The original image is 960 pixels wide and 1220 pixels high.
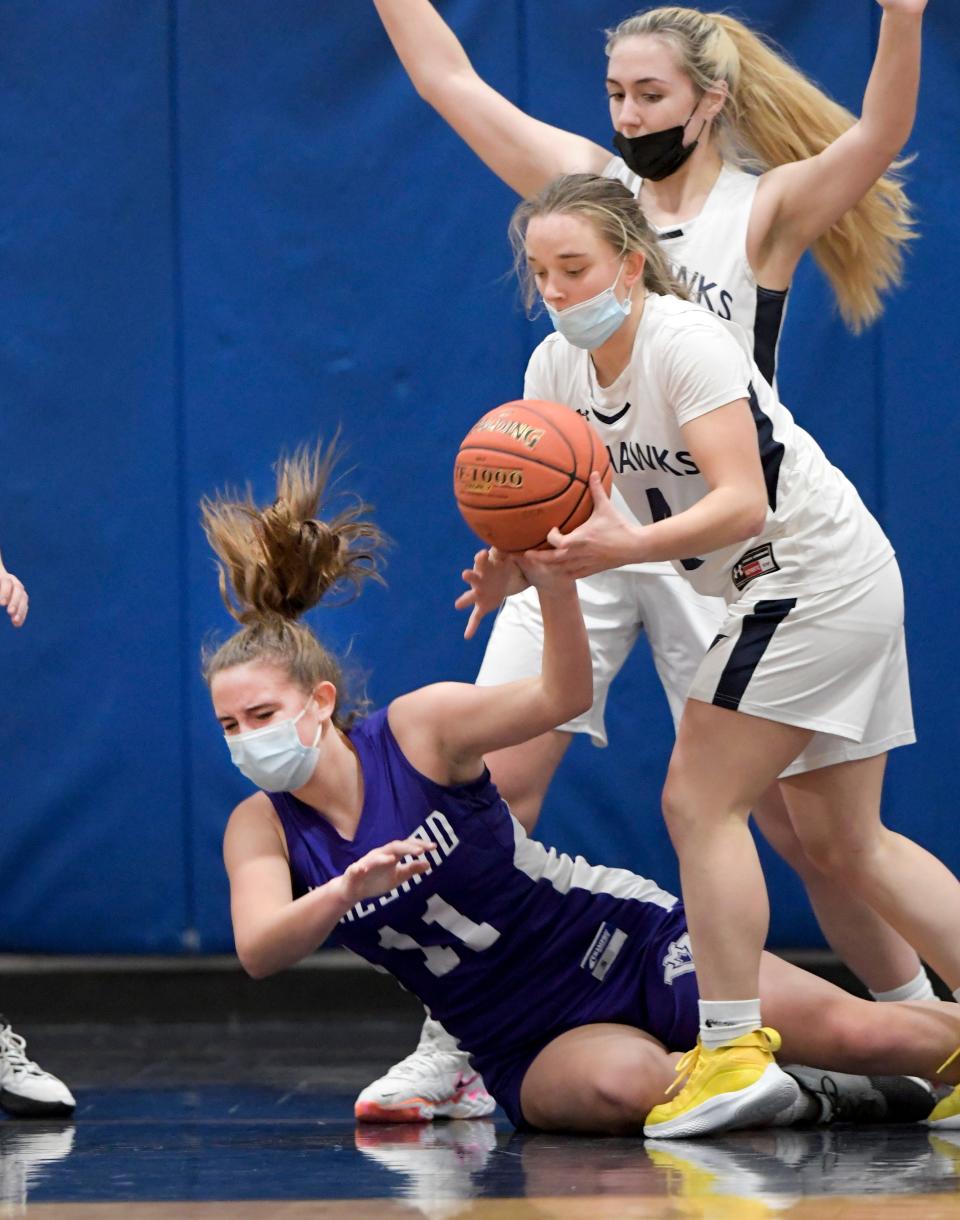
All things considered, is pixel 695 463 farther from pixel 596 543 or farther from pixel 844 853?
pixel 844 853

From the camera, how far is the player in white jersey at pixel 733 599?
2961 millimetres

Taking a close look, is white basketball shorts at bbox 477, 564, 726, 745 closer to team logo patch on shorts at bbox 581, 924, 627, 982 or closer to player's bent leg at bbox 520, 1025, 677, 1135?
team logo patch on shorts at bbox 581, 924, 627, 982

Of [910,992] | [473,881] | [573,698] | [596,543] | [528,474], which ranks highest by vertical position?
[528,474]

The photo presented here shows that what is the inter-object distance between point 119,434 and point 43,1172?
91.3 inches

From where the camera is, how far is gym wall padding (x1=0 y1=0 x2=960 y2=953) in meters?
4.70

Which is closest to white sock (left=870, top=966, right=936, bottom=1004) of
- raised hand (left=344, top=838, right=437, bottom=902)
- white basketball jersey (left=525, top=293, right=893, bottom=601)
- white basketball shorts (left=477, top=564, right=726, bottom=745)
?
white basketball shorts (left=477, top=564, right=726, bottom=745)

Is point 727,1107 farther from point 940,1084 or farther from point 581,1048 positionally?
point 940,1084

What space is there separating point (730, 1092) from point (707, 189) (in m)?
1.63

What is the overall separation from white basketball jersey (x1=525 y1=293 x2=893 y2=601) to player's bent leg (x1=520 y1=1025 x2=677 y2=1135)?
2.56 ft

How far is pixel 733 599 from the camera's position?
10.5 ft

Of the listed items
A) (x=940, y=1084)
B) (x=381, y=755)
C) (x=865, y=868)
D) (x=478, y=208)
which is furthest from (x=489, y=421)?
→ (x=478, y=208)

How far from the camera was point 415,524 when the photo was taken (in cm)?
473

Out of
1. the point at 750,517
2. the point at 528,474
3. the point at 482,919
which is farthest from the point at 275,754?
the point at 750,517

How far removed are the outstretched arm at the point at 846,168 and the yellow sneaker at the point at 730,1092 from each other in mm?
1381
